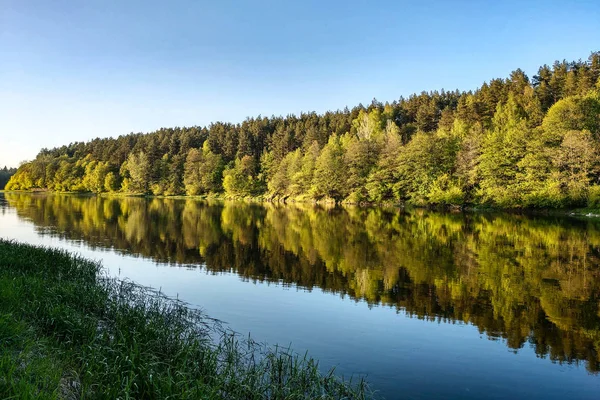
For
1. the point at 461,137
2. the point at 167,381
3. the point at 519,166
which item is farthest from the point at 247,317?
the point at 461,137

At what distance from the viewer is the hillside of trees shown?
57562 millimetres

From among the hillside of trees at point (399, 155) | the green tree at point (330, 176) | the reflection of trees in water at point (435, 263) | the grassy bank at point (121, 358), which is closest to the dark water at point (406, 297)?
the reflection of trees in water at point (435, 263)

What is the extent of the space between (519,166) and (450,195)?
34.6ft

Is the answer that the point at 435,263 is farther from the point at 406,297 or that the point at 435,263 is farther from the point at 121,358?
the point at 121,358

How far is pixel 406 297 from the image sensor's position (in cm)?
1441

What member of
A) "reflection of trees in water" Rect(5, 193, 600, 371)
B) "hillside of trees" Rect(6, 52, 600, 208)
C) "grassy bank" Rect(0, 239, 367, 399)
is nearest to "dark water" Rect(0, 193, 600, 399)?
"reflection of trees in water" Rect(5, 193, 600, 371)

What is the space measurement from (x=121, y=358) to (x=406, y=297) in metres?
9.99

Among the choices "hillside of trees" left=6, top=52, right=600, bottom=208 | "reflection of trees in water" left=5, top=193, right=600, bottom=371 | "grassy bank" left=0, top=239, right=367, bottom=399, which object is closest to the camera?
"grassy bank" left=0, top=239, right=367, bottom=399

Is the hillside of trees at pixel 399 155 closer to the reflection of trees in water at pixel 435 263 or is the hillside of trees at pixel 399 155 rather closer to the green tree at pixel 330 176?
the green tree at pixel 330 176

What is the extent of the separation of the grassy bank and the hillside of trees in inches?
2134

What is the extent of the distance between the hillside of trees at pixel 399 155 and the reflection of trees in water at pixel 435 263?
23341 mm

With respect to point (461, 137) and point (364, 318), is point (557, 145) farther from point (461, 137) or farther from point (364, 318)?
point (364, 318)

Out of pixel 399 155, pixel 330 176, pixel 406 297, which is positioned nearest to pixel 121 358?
pixel 406 297

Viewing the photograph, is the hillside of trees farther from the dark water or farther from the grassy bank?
the grassy bank
